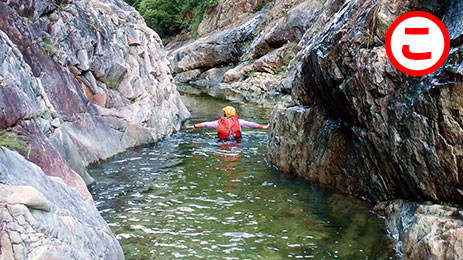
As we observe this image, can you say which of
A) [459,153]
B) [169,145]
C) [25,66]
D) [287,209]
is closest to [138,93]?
[169,145]

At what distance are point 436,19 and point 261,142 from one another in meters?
7.55

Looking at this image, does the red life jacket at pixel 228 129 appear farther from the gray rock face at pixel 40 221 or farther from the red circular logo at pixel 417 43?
the gray rock face at pixel 40 221

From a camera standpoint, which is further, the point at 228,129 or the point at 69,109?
the point at 228,129

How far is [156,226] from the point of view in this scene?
7242mm

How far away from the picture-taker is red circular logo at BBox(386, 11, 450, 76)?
19.5 feet

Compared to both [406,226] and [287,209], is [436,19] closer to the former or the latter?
[406,226]

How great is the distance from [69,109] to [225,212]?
15.3 feet

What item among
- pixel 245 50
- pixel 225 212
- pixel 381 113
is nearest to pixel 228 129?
pixel 225 212

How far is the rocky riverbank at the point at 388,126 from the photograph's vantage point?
18.6ft

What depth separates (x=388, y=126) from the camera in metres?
6.57

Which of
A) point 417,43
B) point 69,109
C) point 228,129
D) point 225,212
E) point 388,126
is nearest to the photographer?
point 417,43

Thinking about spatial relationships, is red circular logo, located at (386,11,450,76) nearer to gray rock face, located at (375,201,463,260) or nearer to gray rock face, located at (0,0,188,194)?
gray rock face, located at (375,201,463,260)

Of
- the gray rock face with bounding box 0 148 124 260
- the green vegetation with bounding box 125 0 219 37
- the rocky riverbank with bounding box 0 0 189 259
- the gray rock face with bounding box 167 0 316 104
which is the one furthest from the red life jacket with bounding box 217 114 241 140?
the green vegetation with bounding box 125 0 219 37

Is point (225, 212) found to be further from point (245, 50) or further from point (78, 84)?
point (245, 50)
